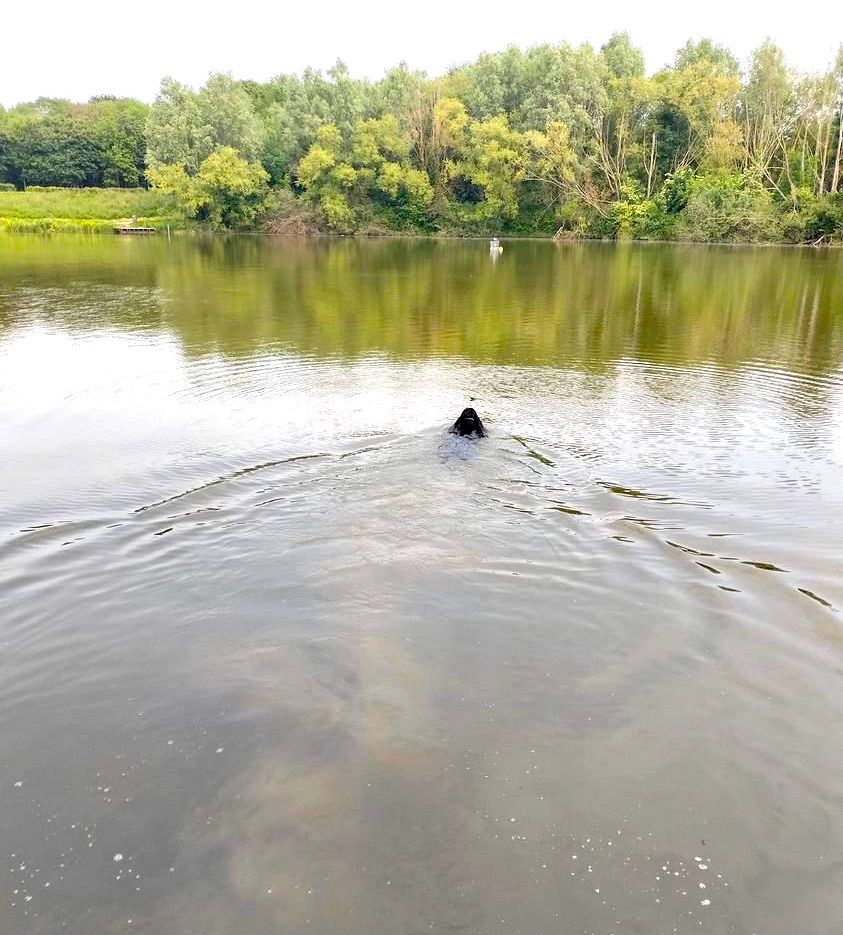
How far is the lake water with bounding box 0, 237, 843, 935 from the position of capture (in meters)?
3.92

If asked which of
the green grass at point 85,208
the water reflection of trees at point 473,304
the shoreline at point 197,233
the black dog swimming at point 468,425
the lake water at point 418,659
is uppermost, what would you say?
the green grass at point 85,208

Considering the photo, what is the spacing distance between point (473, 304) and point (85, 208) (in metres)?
72.3

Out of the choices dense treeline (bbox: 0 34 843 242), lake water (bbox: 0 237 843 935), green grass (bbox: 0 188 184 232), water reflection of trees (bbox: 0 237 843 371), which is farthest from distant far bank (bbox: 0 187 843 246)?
lake water (bbox: 0 237 843 935)

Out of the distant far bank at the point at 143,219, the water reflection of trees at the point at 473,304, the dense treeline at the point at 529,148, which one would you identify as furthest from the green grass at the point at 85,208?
the water reflection of trees at the point at 473,304

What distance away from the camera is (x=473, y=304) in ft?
83.8

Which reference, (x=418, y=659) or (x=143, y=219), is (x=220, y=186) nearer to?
(x=143, y=219)

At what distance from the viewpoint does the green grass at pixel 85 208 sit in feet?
243

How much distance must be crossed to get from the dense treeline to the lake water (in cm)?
5637

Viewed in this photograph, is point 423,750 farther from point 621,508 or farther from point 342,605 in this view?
point 621,508

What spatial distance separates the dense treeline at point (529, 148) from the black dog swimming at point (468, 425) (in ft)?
187

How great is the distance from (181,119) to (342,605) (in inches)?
3103

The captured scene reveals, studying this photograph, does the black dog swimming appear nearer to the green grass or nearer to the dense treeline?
the dense treeline

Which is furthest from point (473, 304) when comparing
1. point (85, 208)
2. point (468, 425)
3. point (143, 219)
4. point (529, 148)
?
point (85, 208)

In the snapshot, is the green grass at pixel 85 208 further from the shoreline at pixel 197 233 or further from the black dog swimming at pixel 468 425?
the black dog swimming at pixel 468 425
